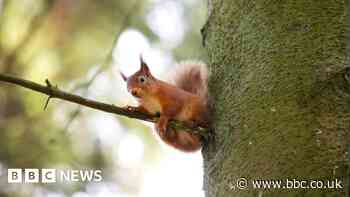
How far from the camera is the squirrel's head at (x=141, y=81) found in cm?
121

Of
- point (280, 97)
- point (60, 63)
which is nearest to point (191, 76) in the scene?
point (280, 97)

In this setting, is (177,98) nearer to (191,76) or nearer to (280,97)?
(191,76)

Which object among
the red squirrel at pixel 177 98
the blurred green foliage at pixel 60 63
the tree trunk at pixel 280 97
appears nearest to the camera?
the tree trunk at pixel 280 97

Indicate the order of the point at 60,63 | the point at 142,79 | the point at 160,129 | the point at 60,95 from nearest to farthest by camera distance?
the point at 60,95, the point at 160,129, the point at 142,79, the point at 60,63

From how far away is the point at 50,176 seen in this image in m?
1.18

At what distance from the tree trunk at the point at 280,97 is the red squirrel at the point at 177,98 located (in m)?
0.08

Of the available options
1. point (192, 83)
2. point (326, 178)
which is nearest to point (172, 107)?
point (192, 83)

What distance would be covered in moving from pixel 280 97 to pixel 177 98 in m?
0.32

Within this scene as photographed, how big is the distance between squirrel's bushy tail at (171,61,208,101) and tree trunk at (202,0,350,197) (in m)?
0.11

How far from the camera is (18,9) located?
1.47 meters

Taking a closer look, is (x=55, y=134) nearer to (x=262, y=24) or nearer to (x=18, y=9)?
(x=18, y=9)

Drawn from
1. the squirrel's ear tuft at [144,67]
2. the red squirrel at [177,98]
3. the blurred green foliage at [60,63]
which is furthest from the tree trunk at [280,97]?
the blurred green foliage at [60,63]

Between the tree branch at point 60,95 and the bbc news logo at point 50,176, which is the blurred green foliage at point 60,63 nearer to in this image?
the bbc news logo at point 50,176

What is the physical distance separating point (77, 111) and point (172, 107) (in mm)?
256
